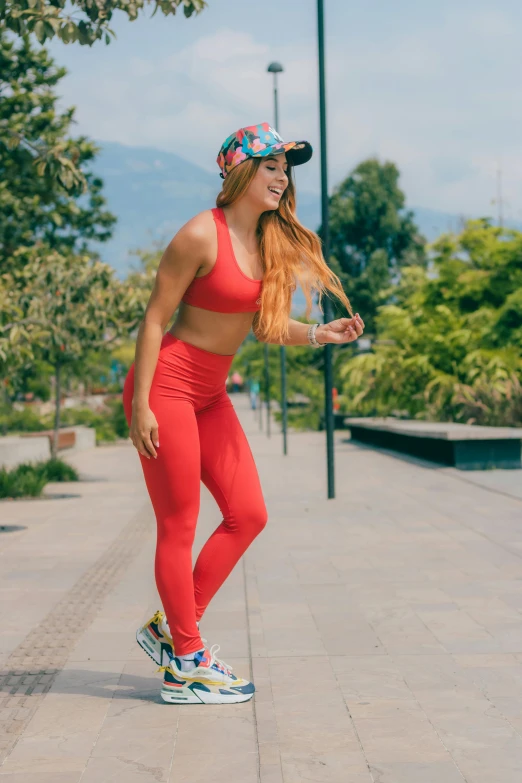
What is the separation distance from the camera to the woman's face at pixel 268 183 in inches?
163

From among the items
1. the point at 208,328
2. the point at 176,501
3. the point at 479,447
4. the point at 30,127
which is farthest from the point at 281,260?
the point at 30,127

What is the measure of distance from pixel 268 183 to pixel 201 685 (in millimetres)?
1862

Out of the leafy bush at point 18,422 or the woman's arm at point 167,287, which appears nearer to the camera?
the woman's arm at point 167,287

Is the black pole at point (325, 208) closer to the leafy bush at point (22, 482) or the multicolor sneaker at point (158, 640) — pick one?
the leafy bush at point (22, 482)

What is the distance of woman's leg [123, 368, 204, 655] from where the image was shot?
13.4 feet

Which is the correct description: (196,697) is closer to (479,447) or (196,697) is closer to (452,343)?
(479,447)

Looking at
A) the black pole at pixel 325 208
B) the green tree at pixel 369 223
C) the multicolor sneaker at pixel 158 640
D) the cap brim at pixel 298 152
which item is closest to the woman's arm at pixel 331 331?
the cap brim at pixel 298 152

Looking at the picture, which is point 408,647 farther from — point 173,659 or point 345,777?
point 345,777

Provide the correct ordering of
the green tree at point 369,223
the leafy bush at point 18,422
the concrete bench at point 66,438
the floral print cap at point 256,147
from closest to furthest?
the floral print cap at point 256,147, the concrete bench at point 66,438, the leafy bush at point 18,422, the green tree at point 369,223

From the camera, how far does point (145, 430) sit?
400 centimetres

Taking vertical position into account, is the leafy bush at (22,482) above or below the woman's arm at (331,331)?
below

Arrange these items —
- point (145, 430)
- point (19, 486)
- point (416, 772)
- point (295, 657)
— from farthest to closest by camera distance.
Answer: point (19, 486), point (295, 657), point (145, 430), point (416, 772)

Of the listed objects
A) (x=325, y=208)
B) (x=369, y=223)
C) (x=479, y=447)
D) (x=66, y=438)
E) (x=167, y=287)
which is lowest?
(x=66, y=438)

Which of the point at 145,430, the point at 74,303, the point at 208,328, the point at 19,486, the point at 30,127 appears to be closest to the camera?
the point at 145,430
